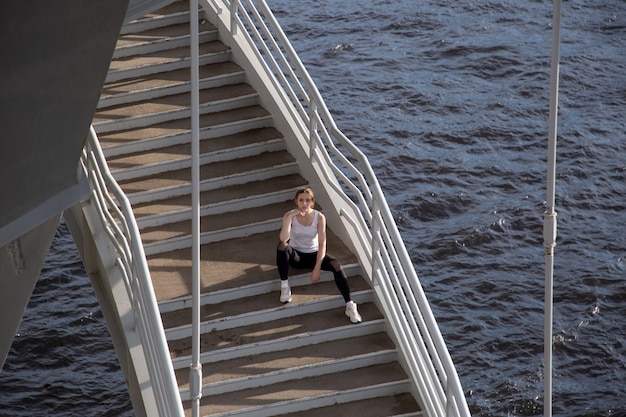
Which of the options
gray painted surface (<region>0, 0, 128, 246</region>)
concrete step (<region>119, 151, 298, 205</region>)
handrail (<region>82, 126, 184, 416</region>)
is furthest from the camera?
concrete step (<region>119, 151, 298, 205</region>)

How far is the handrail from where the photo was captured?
29.8ft

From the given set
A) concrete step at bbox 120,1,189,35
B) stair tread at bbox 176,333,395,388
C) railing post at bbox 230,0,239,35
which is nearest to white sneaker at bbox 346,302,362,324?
stair tread at bbox 176,333,395,388

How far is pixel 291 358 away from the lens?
10.3 meters

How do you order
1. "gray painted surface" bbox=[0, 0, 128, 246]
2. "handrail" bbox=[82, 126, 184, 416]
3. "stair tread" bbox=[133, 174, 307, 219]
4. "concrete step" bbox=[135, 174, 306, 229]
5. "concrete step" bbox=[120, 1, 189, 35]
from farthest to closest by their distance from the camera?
"concrete step" bbox=[120, 1, 189, 35] → "stair tread" bbox=[133, 174, 307, 219] → "concrete step" bbox=[135, 174, 306, 229] → "handrail" bbox=[82, 126, 184, 416] → "gray painted surface" bbox=[0, 0, 128, 246]

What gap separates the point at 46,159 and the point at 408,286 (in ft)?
13.7

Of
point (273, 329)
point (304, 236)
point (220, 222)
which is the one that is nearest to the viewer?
point (273, 329)

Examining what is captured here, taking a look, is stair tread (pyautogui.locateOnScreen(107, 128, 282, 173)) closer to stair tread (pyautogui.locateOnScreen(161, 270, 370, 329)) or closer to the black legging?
the black legging

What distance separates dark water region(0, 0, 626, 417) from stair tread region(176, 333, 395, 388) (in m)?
6.38

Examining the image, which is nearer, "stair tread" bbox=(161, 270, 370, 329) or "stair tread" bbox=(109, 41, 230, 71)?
"stair tread" bbox=(161, 270, 370, 329)

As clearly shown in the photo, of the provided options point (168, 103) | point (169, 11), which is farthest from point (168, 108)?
point (169, 11)

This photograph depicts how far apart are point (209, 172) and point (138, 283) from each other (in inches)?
101

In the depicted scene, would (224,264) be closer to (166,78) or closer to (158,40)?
(166,78)

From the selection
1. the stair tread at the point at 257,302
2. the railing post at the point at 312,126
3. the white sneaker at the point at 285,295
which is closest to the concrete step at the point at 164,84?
the railing post at the point at 312,126

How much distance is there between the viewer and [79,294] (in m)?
19.4
